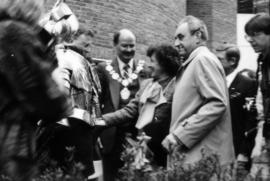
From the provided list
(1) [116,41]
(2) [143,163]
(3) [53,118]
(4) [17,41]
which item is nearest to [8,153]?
(3) [53,118]

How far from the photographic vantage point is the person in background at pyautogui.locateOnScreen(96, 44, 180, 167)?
6.17 metres

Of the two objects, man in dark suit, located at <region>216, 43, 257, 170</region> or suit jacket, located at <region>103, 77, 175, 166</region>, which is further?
man in dark suit, located at <region>216, 43, 257, 170</region>

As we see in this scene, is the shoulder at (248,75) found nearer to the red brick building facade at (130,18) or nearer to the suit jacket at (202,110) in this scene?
the suit jacket at (202,110)

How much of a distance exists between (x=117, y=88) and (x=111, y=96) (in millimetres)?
106

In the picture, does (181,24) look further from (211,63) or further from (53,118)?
(53,118)

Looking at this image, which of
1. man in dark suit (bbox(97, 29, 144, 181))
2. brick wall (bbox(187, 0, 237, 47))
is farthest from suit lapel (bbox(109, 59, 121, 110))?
brick wall (bbox(187, 0, 237, 47))

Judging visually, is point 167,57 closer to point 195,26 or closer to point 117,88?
point 195,26

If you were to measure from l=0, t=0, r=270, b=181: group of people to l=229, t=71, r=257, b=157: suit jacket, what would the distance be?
1 cm

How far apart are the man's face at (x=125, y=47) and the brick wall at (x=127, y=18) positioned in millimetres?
4550

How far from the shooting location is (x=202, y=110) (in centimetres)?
529

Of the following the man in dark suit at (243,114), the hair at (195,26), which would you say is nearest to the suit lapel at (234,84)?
the man in dark suit at (243,114)

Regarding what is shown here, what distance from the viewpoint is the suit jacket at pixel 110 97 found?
7.08 m

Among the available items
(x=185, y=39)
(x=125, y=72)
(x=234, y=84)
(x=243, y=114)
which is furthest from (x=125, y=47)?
(x=185, y=39)

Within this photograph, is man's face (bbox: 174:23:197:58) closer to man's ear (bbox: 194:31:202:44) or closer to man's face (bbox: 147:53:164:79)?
man's ear (bbox: 194:31:202:44)
